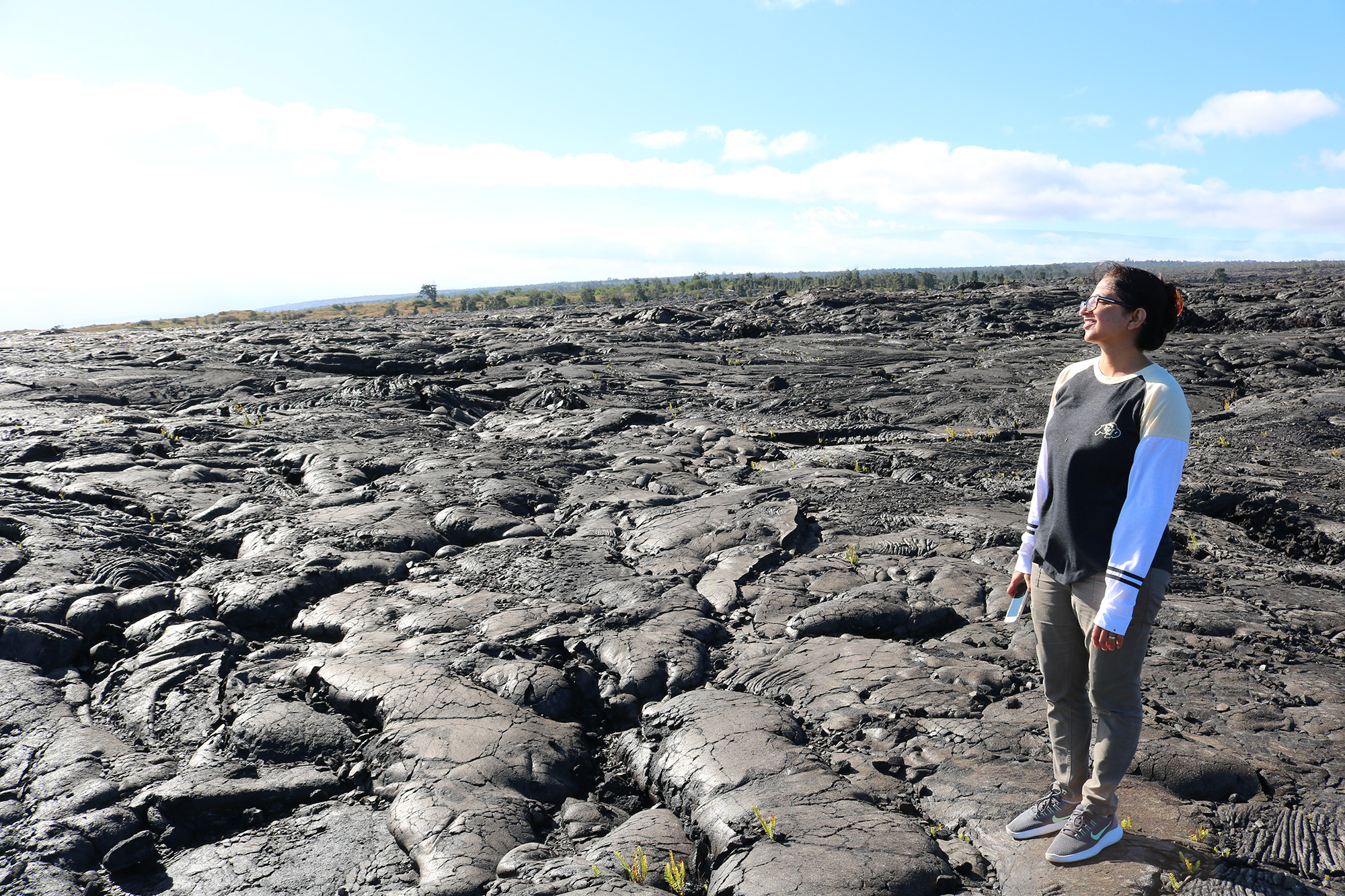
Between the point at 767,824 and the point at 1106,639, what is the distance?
196 cm

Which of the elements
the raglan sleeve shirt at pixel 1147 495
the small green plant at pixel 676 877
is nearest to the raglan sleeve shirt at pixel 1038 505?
the raglan sleeve shirt at pixel 1147 495

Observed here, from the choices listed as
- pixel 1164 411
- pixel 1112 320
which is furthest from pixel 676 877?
pixel 1112 320

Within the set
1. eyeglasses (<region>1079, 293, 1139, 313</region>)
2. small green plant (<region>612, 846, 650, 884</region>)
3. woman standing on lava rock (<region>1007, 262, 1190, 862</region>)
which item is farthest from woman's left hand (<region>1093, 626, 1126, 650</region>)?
small green plant (<region>612, 846, 650, 884</region>)

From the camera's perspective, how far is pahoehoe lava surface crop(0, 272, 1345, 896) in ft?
12.4

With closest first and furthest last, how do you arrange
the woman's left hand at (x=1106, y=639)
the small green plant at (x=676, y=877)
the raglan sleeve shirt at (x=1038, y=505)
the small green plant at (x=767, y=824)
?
the woman's left hand at (x=1106, y=639) < the raglan sleeve shirt at (x=1038, y=505) < the small green plant at (x=676, y=877) < the small green plant at (x=767, y=824)

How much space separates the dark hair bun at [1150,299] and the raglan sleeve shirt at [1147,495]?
192 mm

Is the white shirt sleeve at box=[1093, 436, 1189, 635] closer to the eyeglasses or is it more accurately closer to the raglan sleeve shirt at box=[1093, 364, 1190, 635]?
the raglan sleeve shirt at box=[1093, 364, 1190, 635]

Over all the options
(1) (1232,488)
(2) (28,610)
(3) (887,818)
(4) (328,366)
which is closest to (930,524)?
(1) (1232,488)

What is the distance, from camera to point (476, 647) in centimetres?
592

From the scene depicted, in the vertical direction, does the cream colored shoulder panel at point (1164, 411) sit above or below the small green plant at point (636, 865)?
above

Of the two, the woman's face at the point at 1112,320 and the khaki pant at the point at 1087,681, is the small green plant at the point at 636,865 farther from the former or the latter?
the woman's face at the point at 1112,320

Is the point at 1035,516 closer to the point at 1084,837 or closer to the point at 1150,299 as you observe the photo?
the point at 1150,299

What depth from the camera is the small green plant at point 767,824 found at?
3.68 m

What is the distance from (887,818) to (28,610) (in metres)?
7.53
